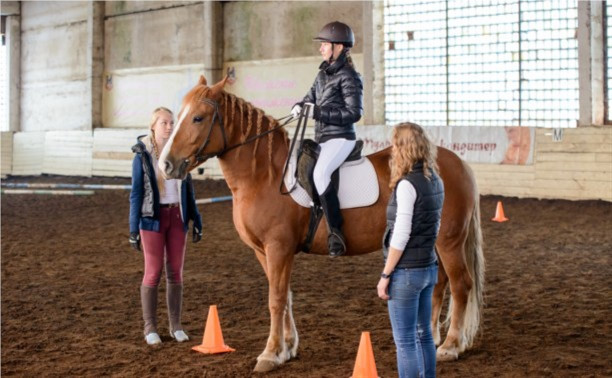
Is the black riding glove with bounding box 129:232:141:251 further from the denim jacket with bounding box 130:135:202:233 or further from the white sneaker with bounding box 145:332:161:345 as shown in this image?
the white sneaker with bounding box 145:332:161:345

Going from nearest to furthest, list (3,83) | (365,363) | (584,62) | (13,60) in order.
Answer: (365,363), (584,62), (13,60), (3,83)

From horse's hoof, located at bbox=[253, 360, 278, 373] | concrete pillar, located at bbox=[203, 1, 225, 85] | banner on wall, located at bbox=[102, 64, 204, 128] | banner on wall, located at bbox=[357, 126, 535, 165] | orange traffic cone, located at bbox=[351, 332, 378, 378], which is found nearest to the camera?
orange traffic cone, located at bbox=[351, 332, 378, 378]

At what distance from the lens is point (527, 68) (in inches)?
620

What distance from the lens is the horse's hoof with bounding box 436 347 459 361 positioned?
4895mm

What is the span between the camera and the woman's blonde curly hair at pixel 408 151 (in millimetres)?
3651

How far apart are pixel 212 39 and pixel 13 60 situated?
9.03m

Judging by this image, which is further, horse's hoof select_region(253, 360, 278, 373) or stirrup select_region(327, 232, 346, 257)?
stirrup select_region(327, 232, 346, 257)

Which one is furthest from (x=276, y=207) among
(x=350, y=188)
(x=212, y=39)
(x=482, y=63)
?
(x=212, y=39)

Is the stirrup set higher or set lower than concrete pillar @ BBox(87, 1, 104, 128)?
lower

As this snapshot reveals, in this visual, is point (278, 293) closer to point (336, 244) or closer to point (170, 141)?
point (336, 244)

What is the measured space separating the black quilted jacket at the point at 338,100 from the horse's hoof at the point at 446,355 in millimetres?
1528

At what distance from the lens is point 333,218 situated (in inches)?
192

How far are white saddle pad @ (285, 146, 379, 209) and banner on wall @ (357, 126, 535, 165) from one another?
10416mm

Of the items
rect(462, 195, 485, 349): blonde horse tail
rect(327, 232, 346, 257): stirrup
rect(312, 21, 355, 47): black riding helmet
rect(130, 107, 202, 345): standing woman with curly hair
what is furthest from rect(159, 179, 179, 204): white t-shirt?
rect(462, 195, 485, 349): blonde horse tail
